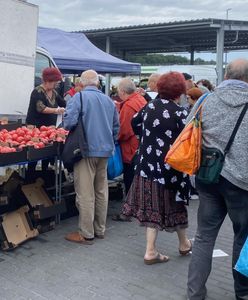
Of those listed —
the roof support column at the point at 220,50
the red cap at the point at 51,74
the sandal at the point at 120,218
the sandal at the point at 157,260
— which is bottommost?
the sandal at the point at 157,260

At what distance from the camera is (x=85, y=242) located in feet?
15.9

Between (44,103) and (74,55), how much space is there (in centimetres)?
592

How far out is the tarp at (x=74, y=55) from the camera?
11195 millimetres

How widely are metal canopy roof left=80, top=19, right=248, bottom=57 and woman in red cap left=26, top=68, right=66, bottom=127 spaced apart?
1449 centimetres

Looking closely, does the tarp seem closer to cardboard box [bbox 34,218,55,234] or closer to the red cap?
the red cap

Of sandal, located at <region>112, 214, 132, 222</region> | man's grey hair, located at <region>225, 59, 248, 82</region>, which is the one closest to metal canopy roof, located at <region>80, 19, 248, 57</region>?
sandal, located at <region>112, 214, 132, 222</region>

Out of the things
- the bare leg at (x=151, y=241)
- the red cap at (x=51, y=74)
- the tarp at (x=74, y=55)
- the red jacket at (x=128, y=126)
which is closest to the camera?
the bare leg at (x=151, y=241)

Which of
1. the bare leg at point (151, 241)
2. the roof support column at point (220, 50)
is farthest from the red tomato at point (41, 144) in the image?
the roof support column at point (220, 50)

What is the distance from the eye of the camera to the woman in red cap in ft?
19.0

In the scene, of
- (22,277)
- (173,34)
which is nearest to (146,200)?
(22,277)

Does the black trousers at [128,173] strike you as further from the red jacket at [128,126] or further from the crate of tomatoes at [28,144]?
the crate of tomatoes at [28,144]

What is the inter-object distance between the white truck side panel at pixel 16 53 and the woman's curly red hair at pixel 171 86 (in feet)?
10.6

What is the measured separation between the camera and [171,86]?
159 inches

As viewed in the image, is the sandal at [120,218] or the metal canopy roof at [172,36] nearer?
the sandal at [120,218]
